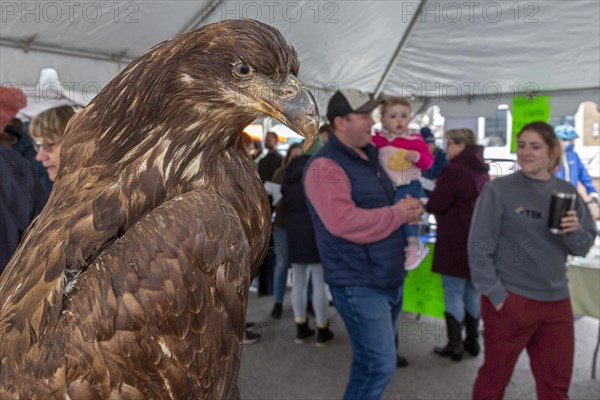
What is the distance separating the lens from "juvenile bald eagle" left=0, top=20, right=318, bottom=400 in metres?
0.88

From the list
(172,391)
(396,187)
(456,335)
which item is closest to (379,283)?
(396,187)

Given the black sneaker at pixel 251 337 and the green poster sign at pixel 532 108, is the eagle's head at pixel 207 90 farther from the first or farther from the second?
the green poster sign at pixel 532 108

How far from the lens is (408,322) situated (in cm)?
541

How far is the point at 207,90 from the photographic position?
3.14 feet

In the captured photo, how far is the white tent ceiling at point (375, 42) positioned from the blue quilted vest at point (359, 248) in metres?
1.39

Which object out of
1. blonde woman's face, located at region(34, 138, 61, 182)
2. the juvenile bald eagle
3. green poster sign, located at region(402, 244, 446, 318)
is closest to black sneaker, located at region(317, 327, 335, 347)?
green poster sign, located at region(402, 244, 446, 318)

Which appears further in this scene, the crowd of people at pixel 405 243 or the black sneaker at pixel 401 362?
the black sneaker at pixel 401 362

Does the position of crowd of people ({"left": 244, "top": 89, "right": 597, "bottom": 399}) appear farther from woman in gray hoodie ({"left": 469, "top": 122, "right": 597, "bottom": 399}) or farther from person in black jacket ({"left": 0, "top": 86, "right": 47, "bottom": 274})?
person in black jacket ({"left": 0, "top": 86, "right": 47, "bottom": 274})

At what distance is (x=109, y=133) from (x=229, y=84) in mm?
264

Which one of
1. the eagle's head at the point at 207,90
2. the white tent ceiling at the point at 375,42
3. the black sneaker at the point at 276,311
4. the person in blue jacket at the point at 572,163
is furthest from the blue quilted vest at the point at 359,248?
the person in blue jacket at the point at 572,163

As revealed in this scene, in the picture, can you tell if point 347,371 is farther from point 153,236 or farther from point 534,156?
point 153,236

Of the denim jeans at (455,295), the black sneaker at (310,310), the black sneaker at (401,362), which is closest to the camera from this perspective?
the black sneaker at (401,362)

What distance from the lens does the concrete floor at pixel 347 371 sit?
3.66 m

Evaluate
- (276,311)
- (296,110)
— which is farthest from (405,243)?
(276,311)
